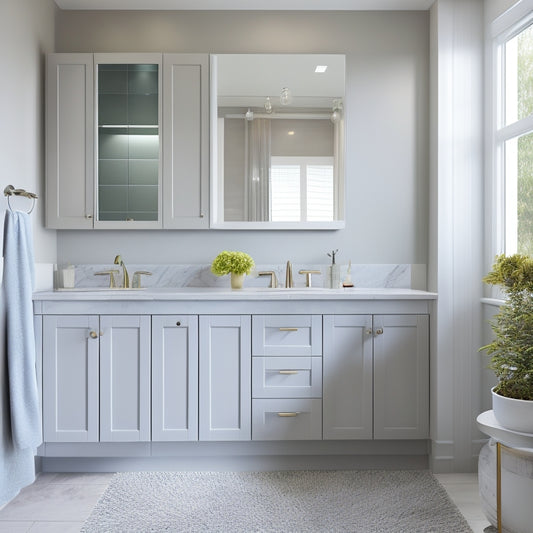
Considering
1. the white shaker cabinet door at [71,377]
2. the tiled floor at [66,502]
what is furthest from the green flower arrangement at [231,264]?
the tiled floor at [66,502]

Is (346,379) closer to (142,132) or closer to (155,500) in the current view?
(155,500)

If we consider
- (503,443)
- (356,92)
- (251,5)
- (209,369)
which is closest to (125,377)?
(209,369)

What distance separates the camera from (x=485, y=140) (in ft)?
9.05

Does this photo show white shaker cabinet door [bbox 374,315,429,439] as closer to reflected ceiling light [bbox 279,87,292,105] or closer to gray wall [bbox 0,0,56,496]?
reflected ceiling light [bbox 279,87,292,105]

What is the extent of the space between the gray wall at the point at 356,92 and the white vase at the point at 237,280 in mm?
245

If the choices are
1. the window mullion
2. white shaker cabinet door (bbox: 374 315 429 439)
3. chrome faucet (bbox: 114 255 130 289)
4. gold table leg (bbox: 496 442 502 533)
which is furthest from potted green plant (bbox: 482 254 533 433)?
chrome faucet (bbox: 114 255 130 289)

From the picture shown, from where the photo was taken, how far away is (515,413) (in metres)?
1.87

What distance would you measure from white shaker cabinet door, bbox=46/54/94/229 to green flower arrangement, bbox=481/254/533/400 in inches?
86.4

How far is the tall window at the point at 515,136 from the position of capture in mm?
2469

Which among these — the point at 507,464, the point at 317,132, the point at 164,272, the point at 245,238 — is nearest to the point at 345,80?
the point at 317,132

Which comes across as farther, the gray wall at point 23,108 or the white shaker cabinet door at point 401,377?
the white shaker cabinet door at point 401,377

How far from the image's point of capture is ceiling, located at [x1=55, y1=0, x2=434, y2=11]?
295 centimetres

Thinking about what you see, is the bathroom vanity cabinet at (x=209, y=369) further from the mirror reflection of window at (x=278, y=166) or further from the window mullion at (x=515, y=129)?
the window mullion at (x=515, y=129)

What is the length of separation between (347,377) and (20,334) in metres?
1.57
